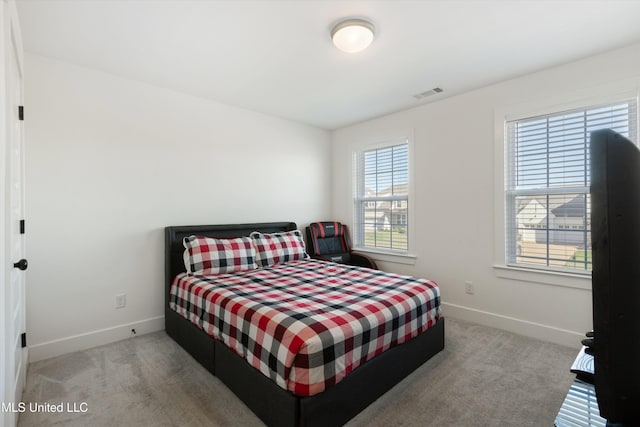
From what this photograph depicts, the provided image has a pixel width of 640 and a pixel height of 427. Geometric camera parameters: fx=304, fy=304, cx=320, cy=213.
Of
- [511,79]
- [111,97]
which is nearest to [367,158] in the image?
[511,79]

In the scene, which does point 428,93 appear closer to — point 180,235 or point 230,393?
point 180,235

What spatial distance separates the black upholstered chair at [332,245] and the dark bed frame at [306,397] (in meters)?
1.77

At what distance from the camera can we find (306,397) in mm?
1532

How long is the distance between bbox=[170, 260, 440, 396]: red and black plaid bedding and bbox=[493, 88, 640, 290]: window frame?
3.46 ft

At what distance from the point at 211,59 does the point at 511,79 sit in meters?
2.85

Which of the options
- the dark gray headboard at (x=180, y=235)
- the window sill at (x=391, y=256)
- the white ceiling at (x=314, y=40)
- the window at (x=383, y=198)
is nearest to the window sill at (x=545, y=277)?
the window sill at (x=391, y=256)

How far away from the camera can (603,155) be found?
22.9 inches

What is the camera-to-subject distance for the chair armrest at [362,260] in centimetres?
404

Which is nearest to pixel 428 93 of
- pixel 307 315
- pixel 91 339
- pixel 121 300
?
pixel 307 315

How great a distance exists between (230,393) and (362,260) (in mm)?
2487

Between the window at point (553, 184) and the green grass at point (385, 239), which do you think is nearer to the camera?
the window at point (553, 184)

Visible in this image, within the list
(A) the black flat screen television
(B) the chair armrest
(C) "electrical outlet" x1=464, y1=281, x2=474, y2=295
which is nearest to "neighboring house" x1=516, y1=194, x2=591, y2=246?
(C) "electrical outlet" x1=464, y1=281, x2=474, y2=295

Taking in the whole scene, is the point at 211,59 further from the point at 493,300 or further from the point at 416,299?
the point at 493,300

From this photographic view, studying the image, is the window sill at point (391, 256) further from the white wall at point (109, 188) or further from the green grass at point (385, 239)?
the white wall at point (109, 188)
